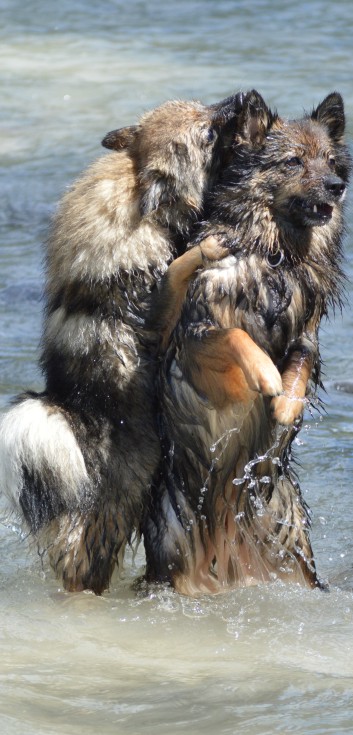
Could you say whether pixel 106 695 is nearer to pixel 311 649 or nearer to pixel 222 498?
pixel 311 649

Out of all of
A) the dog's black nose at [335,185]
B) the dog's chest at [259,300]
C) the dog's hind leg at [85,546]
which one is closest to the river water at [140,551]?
the dog's hind leg at [85,546]

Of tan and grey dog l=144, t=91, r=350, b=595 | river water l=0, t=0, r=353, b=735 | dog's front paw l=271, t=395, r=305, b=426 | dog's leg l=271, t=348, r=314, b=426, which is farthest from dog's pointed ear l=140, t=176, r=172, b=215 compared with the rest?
river water l=0, t=0, r=353, b=735

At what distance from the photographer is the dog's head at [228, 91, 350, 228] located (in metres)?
4.98

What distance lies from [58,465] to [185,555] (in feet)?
2.17

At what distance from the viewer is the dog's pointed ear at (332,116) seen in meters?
5.27

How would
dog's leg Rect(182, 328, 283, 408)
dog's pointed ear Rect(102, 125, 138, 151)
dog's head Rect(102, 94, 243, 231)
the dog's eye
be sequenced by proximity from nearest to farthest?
dog's leg Rect(182, 328, 283, 408) → the dog's eye → dog's head Rect(102, 94, 243, 231) → dog's pointed ear Rect(102, 125, 138, 151)

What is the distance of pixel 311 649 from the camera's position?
14.7ft

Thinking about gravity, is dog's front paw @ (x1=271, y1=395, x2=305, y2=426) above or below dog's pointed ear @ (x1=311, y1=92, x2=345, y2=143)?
below

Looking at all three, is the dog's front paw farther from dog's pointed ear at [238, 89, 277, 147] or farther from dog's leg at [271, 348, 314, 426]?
dog's pointed ear at [238, 89, 277, 147]

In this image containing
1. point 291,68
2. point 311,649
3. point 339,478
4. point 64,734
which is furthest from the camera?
point 291,68

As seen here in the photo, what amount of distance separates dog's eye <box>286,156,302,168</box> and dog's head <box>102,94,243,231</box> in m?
0.28

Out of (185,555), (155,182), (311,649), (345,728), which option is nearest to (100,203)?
(155,182)

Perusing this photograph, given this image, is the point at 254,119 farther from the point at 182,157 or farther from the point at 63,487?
the point at 63,487

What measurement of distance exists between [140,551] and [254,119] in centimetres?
208
